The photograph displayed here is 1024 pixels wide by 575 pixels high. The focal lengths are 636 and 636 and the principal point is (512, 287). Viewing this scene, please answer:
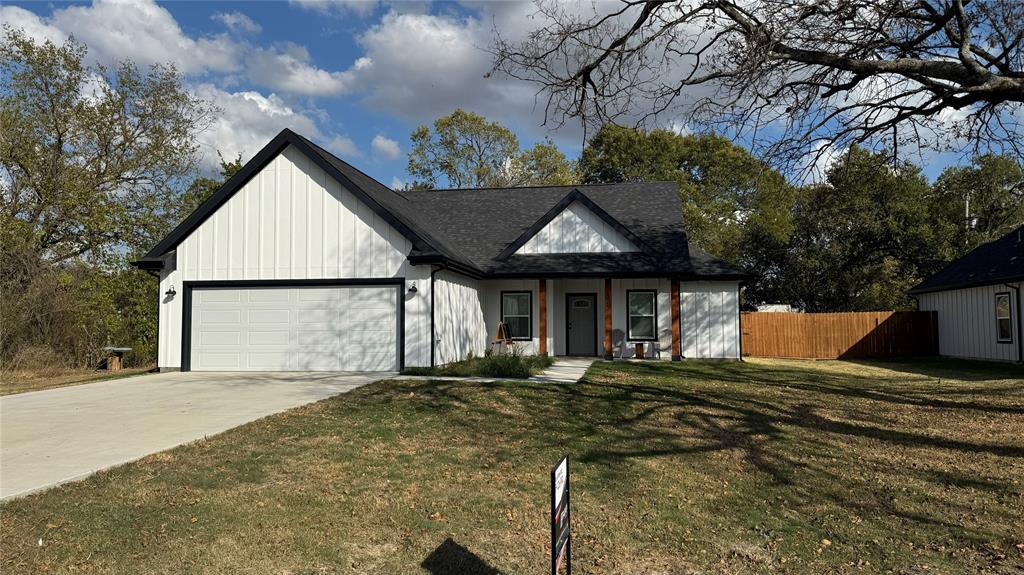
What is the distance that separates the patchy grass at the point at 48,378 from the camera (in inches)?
520

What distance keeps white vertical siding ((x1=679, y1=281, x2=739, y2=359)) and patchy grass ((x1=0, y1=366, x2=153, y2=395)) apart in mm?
15016

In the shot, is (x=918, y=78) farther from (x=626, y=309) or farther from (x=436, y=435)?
(x=626, y=309)

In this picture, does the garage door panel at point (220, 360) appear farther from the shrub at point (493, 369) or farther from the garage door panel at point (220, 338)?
the shrub at point (493, 369)

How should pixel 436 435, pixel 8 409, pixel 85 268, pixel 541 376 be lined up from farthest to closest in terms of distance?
1. pixel 85 268
2. pixel 541 376
3. pixel 8 409
4. pixel 436 435

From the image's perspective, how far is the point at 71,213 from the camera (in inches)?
842

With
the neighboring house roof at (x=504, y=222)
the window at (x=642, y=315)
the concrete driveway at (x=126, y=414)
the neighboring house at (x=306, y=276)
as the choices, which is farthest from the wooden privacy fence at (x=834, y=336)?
the concrete driveway at (x=126, y=414)

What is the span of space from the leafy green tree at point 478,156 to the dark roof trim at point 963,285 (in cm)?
2104

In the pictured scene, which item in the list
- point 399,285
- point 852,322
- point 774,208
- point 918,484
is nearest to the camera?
point 918,484

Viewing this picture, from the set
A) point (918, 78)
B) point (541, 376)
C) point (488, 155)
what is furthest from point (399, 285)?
point (488, 155)

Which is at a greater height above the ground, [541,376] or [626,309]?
[626,309]

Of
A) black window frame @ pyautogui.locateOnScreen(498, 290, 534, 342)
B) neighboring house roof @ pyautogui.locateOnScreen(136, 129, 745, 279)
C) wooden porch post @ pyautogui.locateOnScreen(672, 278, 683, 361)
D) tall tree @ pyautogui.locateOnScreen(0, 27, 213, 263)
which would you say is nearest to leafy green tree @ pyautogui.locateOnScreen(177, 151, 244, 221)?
tall tree @ pyautogui.locateOnScreen(0, 27, 213, 263)

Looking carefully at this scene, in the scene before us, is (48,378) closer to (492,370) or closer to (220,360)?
(220,360)

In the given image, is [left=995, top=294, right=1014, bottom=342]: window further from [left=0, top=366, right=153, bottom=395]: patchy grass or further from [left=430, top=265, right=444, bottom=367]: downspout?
[left=0, top=366, right=153, bottom=395]: patchy grass

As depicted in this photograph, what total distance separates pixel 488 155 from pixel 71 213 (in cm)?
2461
